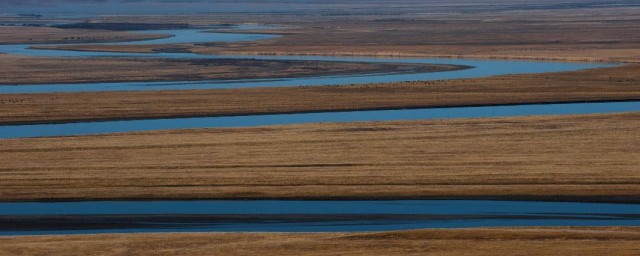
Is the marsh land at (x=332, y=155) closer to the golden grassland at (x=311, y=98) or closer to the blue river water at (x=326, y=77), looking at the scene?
the golden grassland at (x=311, y=98)

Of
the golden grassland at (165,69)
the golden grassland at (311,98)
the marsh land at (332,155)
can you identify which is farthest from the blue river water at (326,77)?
the golden grassland at (311,98)

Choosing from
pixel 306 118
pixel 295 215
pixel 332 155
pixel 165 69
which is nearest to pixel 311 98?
pixel 306 118

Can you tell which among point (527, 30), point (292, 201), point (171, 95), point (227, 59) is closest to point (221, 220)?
point (292, 201)

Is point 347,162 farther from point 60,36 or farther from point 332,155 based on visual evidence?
point 60,36

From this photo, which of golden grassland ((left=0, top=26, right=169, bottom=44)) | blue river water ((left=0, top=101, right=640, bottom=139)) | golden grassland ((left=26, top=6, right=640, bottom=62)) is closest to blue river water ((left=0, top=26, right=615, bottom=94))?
golden grassland ((left=26, top=6, right=640, bottom=62))

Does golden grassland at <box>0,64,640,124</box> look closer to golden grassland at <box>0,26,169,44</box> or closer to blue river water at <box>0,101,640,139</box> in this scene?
blue river water at <box>0,101,640,139</box>

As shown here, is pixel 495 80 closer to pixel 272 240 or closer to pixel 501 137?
pixel 501 137
